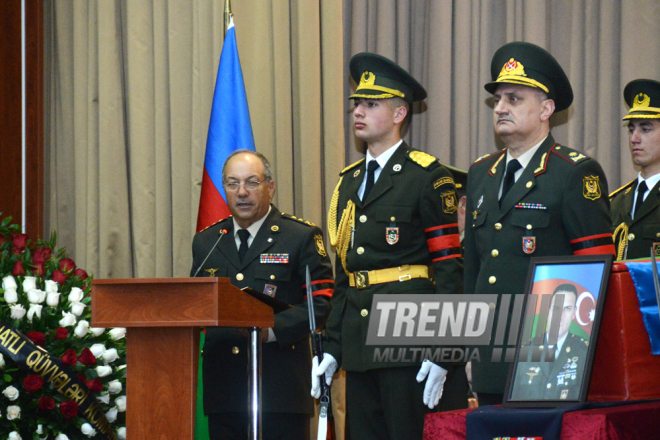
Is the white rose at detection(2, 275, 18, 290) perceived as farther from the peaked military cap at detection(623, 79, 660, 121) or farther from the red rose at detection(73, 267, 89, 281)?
the peaked military cap at detection(623, 79, 660, 121)

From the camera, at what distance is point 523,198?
2404 mm

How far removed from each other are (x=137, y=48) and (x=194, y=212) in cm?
103

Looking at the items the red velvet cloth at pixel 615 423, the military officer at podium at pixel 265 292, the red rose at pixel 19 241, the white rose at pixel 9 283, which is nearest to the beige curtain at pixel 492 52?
the military officer at podium at pixel 265 292

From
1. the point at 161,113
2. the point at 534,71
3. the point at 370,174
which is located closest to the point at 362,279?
the point at 370,174

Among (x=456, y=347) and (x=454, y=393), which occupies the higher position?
(x=456, y=347)

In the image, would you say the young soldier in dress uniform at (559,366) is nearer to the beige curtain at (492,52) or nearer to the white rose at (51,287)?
the beige curtain at (492,52)

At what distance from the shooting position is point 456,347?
2.59m

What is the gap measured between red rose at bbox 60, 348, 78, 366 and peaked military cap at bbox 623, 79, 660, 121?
8.22 feet

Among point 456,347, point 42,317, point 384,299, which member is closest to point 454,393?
point 456,347

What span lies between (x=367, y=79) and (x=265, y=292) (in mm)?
948

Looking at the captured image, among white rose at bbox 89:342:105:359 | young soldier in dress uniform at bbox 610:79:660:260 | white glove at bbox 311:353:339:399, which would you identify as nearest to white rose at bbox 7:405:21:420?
white rose at bbox 89:342:105:359

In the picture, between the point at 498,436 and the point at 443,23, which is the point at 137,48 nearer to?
the point at 443,23

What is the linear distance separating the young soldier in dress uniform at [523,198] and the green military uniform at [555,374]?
1.75ft

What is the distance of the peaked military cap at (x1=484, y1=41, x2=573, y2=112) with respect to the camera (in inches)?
99.0
